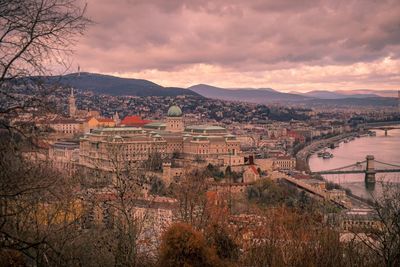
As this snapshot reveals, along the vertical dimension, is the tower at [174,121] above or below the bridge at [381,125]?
above

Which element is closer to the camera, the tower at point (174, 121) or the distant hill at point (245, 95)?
the tower at point (174, 121)

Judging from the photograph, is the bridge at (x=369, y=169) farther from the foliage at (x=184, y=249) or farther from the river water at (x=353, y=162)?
the foliage at (x=184, y=249)

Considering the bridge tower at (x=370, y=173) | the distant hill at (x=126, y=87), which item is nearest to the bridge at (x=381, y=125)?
the distant hill at (x=126, y=87)

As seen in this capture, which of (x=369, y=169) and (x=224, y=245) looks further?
(x=369, y=169)

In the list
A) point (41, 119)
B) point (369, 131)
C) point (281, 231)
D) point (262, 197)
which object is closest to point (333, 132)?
point (369, 131)

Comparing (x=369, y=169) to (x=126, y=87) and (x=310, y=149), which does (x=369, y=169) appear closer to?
(x=310, y=149)

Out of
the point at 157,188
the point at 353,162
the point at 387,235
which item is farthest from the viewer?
the point at 353,162

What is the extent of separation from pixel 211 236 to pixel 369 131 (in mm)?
62906

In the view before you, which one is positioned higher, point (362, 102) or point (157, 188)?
point (362, 102)

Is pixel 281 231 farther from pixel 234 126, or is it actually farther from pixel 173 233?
pixel 234 126

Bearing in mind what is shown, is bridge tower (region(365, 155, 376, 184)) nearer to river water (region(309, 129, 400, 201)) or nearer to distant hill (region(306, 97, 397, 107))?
river water (region(309, 129, 400, 201))

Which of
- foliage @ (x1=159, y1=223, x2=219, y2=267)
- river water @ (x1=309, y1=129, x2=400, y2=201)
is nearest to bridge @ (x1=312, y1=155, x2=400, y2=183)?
river water @ (x1=309, y1=129, x2=400, y2=201)

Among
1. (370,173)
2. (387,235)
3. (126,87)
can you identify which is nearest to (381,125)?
(126,87)

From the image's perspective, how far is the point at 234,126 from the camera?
58.6 m
